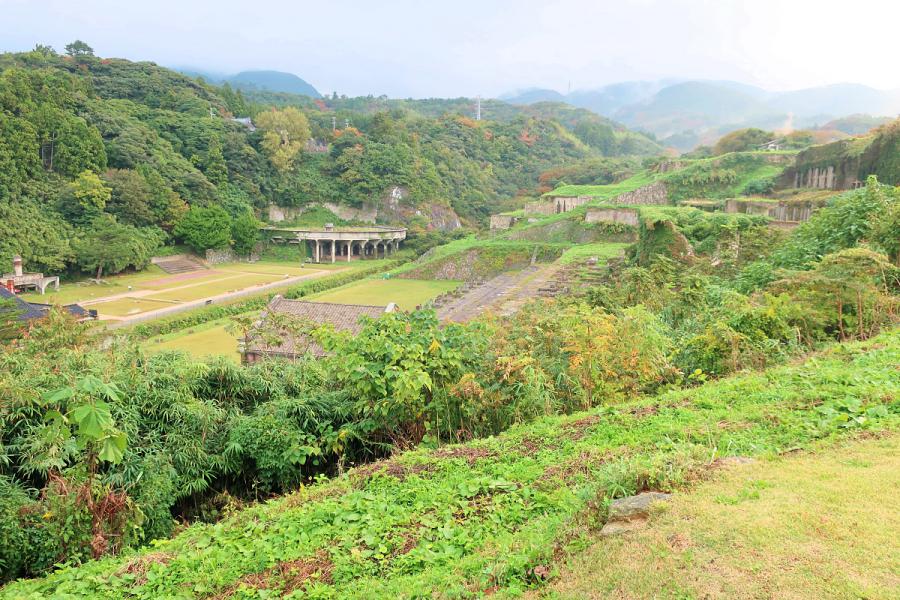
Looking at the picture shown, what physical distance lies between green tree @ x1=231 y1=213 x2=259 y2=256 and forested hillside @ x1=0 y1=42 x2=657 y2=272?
0.74 ft

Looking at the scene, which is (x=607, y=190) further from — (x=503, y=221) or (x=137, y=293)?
(x=137, y=293)

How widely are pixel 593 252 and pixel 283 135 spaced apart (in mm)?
31626

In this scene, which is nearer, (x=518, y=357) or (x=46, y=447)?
(x=46, y=447)

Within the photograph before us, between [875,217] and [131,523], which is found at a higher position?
[875,217]

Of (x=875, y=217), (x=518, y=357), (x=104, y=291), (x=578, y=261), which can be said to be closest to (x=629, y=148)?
(x=578, y=261)

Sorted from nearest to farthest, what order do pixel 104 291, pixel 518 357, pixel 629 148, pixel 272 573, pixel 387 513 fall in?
pixel 272 573, pixel 387 513, pixel 518 357, pixel 104 291, pixel 629 148

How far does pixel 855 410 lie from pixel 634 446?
5.15 ft

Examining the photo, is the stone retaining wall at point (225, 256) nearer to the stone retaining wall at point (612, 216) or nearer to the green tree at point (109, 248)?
the green tree at point (109, 248)

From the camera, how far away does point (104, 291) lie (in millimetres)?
26875

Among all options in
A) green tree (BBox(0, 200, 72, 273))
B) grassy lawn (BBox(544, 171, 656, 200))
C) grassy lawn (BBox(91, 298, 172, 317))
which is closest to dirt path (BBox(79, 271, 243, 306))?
grassy lawn (BBox(91, 298, 172, 317))

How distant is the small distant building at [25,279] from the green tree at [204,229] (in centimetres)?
932

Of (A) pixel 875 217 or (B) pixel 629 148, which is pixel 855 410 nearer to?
(A) pixel 875 217

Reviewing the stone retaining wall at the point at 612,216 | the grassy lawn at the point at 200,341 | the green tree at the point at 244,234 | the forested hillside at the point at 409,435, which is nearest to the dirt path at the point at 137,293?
the grassy lawn at the point at 200,341

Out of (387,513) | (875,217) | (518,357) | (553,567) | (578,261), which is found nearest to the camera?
(553,567)
